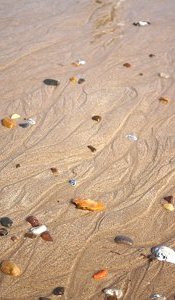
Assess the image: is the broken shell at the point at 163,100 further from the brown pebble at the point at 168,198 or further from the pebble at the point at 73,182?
the pebble at the point at 73,182

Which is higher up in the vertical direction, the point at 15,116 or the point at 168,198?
the point at 15,116

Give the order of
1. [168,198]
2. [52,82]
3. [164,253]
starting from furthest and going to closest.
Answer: [52,82]
[168,198]
[164,253]

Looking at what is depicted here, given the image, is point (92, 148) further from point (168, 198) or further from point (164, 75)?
point (164, 75)

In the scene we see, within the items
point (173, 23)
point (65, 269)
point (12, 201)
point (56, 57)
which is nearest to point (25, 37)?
point (56, 57)

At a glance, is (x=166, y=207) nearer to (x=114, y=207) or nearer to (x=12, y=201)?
(x=114, y=207)

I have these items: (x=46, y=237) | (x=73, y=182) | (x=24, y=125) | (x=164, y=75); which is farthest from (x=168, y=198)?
(x=164, y=75)

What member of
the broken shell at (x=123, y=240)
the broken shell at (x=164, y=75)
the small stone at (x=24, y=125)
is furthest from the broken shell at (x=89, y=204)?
the broken shell at (x=164, y=75)

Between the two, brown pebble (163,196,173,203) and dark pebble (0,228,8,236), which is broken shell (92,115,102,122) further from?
dark pebble (0,228,8,236)

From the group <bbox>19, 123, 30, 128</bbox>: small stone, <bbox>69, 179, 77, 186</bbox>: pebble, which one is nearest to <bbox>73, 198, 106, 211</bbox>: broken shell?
<bbox>69, 179, 77, 186</bbox>: pebble
